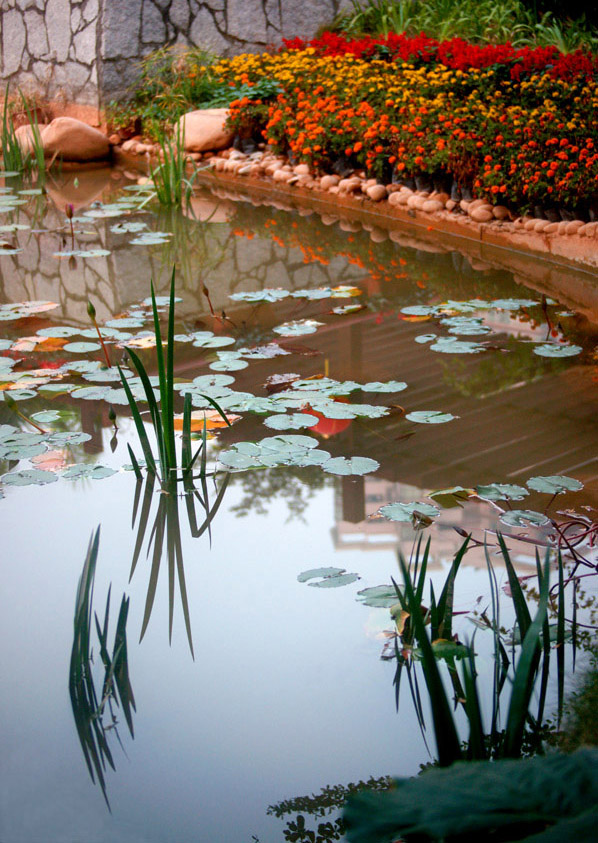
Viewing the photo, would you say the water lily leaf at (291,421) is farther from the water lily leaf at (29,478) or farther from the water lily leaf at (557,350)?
the water lily leaf at (557,350)

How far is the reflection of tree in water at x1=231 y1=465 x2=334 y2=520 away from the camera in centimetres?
253

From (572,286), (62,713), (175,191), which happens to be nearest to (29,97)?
(175,191)

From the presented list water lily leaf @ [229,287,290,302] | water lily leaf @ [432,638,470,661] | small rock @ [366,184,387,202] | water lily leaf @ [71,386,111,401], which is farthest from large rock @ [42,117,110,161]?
water lily leaf @ [432,638,470,661]

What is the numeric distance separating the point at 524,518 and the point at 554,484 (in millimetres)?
234

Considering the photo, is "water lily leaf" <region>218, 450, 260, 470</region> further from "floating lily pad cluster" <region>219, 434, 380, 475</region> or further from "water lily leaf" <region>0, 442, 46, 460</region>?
"water lily leaf" <region>0, 442, 46, 460</region>

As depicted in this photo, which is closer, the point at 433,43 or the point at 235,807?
the point at 235,807

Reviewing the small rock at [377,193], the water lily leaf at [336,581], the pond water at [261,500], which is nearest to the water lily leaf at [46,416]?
the pond water at [261,500]

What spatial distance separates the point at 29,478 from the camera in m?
2.62

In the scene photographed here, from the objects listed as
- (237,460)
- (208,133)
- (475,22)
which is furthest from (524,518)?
(475,22)

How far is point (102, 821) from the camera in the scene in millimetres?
1460

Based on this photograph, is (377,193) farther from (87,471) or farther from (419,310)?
(87,471)

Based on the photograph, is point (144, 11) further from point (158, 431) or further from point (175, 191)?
point (158, 431)

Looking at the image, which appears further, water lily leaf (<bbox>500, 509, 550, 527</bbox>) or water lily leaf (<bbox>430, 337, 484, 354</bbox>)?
water lily leaf (<bbox>430, 337, 484, 354</bbox>)

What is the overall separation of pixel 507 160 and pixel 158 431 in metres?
3.60
